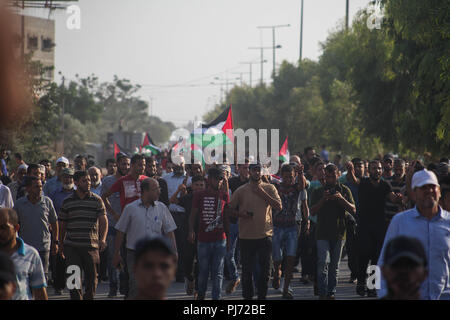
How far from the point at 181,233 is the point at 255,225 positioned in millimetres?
2980

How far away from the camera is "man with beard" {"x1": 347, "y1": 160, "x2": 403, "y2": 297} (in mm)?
11547

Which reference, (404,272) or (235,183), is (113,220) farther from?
(404,272)

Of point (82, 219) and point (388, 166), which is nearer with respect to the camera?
point (82, 219)

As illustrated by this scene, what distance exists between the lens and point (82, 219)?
9.46 m

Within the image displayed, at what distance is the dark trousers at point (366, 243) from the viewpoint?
38.1 ft

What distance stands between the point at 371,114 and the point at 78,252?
56.5 ft

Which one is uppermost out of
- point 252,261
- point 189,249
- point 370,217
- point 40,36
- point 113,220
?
point 40,36

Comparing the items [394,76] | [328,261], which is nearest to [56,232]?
[328,261]

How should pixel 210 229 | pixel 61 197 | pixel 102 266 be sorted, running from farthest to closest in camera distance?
pixel 102 266, pixel 61 197, pixel 210 229

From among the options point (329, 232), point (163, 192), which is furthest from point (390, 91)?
point (329, 232)

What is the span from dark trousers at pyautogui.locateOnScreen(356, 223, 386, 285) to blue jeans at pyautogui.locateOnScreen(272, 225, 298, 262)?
3.08 feet
